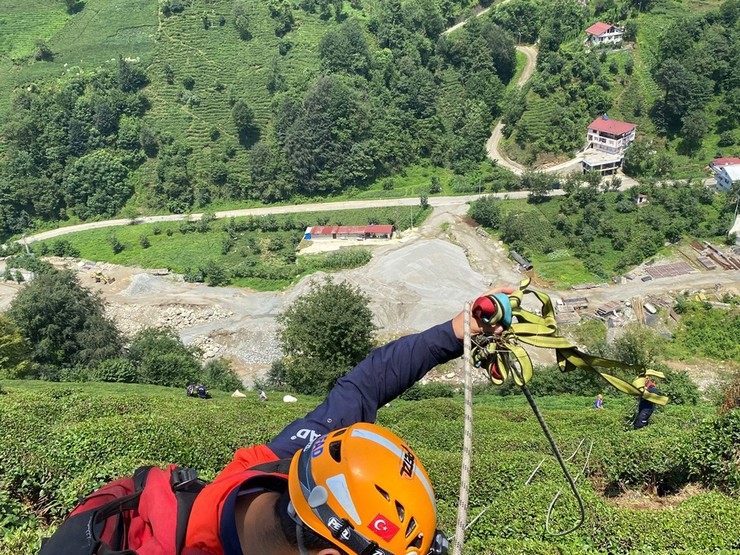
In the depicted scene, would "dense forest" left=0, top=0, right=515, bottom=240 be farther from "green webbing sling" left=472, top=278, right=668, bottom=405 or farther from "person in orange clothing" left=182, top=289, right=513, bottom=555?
"person in orange clothing" left=182, top=289, right=513, bottom=555

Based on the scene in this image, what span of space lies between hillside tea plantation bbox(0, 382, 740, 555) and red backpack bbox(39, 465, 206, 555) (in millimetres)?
3460

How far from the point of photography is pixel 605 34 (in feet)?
198

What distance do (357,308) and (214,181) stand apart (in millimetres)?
42826

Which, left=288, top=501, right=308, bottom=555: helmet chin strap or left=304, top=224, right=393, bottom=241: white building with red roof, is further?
left=304, top=224, right=393, bottom=241: white building with red roof

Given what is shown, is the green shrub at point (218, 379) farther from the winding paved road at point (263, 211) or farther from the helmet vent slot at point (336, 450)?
the winding paved road at point (263, 211)

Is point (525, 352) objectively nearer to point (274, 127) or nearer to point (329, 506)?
point (329, 506)

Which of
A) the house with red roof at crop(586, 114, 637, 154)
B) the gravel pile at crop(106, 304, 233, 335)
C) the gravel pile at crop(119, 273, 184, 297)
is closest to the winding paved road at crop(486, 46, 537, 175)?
the house with red roof at crop(586, 114, 637, 154)

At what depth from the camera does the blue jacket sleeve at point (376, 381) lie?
360 cm

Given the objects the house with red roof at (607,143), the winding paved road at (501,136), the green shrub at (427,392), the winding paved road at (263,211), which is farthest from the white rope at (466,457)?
the winding paved road at (501,136)

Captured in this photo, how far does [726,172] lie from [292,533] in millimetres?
55470

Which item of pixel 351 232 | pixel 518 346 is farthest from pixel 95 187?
pixel 518 346

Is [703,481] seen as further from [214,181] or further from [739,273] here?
[214,181]

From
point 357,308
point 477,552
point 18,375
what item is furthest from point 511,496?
point 18,375

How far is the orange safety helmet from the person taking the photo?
7.47 ft
